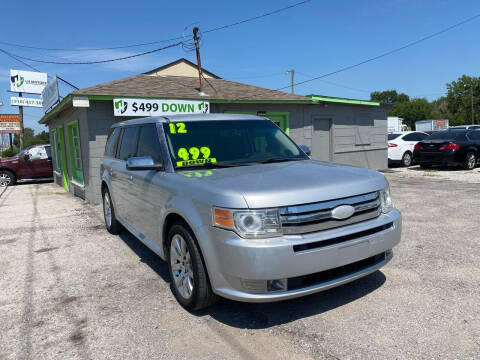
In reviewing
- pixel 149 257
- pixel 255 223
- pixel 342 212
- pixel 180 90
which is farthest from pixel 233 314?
pixel 180 90

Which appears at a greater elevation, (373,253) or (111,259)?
(373,253)

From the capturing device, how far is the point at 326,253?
9.46ft

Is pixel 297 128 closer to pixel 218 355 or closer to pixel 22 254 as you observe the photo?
pixel 22 254

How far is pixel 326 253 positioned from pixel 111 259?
3.42 metres

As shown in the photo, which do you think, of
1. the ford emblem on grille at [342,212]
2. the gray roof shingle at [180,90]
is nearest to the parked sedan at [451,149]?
the gray roof shingle at [180,90]

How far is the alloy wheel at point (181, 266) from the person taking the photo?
3.38 meters

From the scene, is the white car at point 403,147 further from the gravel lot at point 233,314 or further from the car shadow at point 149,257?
the car shadow at point 149,257

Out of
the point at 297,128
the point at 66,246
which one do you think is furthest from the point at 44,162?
the point at 66,246

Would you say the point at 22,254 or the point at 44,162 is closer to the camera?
the point at 22,254

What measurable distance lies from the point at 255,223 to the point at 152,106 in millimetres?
Answer: 7862

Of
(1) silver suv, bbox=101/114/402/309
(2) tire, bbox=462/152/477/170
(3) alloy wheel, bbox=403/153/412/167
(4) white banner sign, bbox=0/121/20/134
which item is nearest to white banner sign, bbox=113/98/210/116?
(1) silver suv, bbox=101/114/402/309

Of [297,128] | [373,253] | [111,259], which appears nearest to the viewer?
[373,253]

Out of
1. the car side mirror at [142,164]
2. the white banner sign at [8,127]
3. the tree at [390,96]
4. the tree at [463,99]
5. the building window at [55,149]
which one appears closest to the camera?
the car side mirror at [142,164]

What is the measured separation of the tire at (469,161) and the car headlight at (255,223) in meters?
14.0
